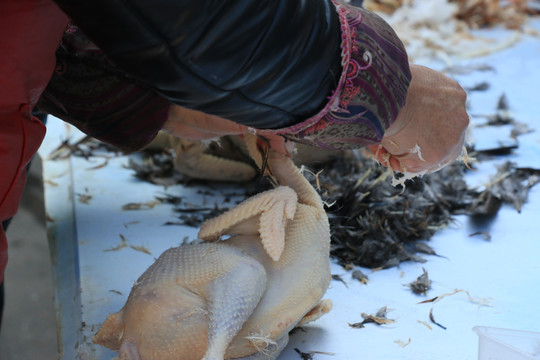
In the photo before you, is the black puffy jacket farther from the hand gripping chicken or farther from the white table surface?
the white table surface

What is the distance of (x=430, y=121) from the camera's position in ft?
3.12

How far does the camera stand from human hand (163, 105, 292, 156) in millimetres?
1042

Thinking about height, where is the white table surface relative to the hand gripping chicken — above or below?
below

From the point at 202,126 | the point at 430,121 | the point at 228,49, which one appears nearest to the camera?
the point at 228,49

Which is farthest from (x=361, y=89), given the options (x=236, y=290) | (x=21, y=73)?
(x=21, y=73)

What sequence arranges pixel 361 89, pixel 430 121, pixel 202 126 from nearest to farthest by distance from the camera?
1. pixel 361 89
2. pixel 430 121
3. pixel 202 126

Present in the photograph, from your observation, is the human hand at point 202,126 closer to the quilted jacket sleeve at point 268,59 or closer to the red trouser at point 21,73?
the quilted jacket sleeve at point 268,59

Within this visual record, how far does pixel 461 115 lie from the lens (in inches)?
38.0

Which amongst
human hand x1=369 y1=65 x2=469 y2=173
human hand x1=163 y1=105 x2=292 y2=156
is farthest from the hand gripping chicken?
human hand x1=369 y1=65 x2=469 y2=173

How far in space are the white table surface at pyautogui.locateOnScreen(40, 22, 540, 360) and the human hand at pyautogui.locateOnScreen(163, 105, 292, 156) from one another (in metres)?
0.28

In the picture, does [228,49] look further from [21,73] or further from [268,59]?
[21,73]

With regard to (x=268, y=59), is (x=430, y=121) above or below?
below

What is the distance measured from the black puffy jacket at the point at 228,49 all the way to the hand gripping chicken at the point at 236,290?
239mm

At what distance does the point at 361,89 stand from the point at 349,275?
0.51 meters
